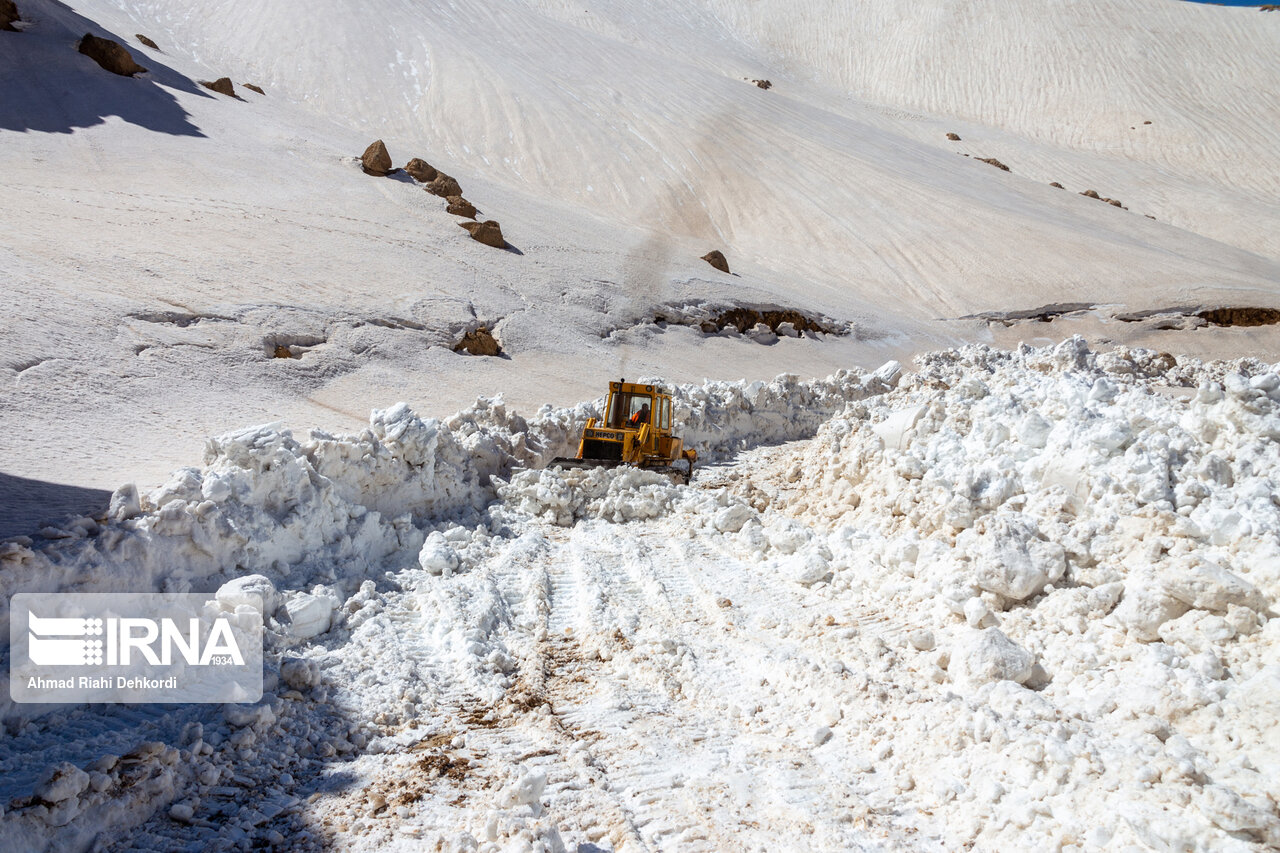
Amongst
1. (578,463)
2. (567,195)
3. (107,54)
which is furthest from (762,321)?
(107,54)

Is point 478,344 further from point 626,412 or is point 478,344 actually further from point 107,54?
point 107,54

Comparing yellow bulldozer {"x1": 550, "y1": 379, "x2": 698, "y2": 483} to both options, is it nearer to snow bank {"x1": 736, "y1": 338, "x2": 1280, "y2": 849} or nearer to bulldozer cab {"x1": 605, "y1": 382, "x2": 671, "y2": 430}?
bulldozer cab {"x1": 605, "y1": 382, "x2": 671, "y2": 430}

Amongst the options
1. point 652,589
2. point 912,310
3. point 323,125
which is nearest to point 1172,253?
point 912,310

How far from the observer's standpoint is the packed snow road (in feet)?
11.1

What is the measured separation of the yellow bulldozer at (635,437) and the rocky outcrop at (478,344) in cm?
404

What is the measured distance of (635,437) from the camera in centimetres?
948

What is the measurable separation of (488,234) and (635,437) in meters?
9.69

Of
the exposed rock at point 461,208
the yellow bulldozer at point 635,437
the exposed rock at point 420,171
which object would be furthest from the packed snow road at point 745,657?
the exposed rock at point 420,171

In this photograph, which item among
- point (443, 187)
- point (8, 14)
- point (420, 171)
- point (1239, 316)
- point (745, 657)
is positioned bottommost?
point (745, 657)

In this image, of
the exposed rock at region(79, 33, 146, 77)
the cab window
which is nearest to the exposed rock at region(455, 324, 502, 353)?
the cab window

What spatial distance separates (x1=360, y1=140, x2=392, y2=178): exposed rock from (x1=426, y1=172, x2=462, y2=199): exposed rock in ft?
3.29

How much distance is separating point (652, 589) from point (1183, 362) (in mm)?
16784

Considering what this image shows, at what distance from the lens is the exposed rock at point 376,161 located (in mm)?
19812

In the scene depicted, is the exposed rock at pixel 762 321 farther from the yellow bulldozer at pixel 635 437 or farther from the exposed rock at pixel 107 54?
the exposed rock at pixel 107 54
